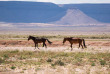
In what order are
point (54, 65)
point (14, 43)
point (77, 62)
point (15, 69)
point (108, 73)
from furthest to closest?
point (14, 43)
point (77, 62)
point (54, 65)
point (15, 69)
point (108, 73)

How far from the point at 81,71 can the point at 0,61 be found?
223 inches

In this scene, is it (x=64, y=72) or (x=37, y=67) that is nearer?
(x=64, y=72)

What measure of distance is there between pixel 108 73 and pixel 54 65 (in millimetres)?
3517

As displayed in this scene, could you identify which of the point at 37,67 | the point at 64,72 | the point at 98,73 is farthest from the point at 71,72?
the point at 37,67

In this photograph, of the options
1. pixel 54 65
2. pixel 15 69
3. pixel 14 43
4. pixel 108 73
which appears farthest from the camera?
pixel 14 43

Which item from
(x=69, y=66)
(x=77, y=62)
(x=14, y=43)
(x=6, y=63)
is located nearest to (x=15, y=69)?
(x=6, y=63)

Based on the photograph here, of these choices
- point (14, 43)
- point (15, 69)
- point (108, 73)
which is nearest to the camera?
point (108, 73)

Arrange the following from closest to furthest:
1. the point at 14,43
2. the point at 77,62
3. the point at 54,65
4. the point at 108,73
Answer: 1. the point at 108,73
2. the point at 54,65
3. the point at 77,62
4. the point at 14,43

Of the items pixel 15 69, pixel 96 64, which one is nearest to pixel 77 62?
pixel 96 64

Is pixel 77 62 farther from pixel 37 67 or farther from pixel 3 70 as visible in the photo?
pixel 3 70

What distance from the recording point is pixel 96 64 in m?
15.9

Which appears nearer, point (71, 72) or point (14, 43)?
A: point (71, 72)

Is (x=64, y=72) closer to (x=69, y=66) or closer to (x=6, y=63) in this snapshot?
(x=69, y=66)

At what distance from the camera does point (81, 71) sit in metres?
13.7
